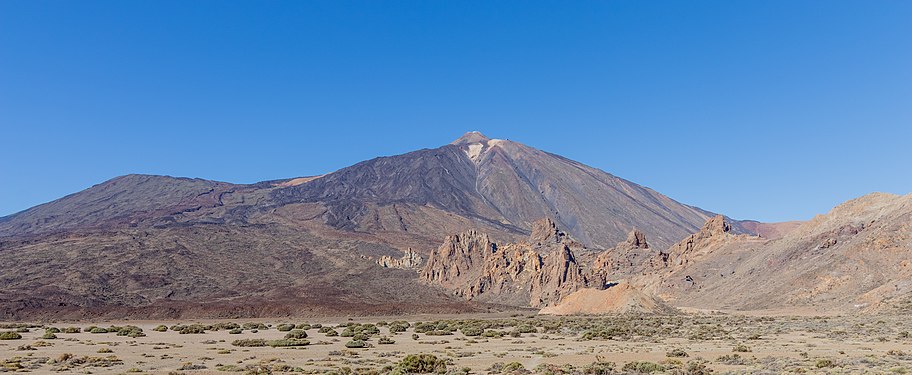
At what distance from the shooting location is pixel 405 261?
161 meters

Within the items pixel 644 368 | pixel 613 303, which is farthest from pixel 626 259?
pixel 644 368

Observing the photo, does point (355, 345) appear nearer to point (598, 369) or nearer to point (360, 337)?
point (360, 337)

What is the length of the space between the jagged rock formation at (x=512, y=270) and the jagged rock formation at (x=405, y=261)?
17069 millimetres

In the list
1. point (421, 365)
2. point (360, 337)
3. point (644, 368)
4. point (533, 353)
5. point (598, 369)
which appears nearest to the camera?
point (598, 369)

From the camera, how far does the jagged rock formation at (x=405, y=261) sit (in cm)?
15925

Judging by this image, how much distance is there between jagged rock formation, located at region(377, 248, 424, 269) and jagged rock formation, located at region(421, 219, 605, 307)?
17069mm

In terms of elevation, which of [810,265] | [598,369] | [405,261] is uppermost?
[405,261]

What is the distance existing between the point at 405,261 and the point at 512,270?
44640 mm

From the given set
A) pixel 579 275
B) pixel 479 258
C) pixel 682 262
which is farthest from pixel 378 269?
pixel 682 262

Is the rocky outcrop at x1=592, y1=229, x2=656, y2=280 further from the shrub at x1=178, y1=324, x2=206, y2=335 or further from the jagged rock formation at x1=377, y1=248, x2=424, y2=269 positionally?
the shrub at x1=178, y1=324, x2=206, y2=335

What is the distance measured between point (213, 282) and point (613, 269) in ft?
275

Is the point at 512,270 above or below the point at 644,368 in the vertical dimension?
above

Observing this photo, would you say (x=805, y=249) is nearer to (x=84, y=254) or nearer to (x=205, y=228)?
(x=84, y=254)

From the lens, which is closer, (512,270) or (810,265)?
(810,265)
